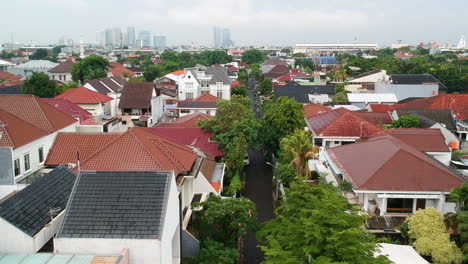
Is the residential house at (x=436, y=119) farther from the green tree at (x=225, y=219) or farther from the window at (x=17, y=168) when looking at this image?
the window at (x=17, y=168)

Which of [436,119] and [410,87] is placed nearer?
[436,119]

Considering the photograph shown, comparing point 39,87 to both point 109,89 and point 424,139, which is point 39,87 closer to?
point 109,89

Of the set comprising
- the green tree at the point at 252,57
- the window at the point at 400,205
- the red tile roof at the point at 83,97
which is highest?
the green tree at the point at 252,57

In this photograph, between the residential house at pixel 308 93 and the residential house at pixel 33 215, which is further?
the residential house at pixel 308 93

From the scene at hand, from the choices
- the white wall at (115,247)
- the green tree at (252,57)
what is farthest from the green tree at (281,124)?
the green tree at (252,57)

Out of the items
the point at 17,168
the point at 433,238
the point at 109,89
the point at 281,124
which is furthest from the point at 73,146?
the point at 109,89

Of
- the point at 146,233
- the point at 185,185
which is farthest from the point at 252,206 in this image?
the point at 146,233

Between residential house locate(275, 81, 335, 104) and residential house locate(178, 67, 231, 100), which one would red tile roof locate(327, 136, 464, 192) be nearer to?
residential house locate(275, 81, 335, 104)
